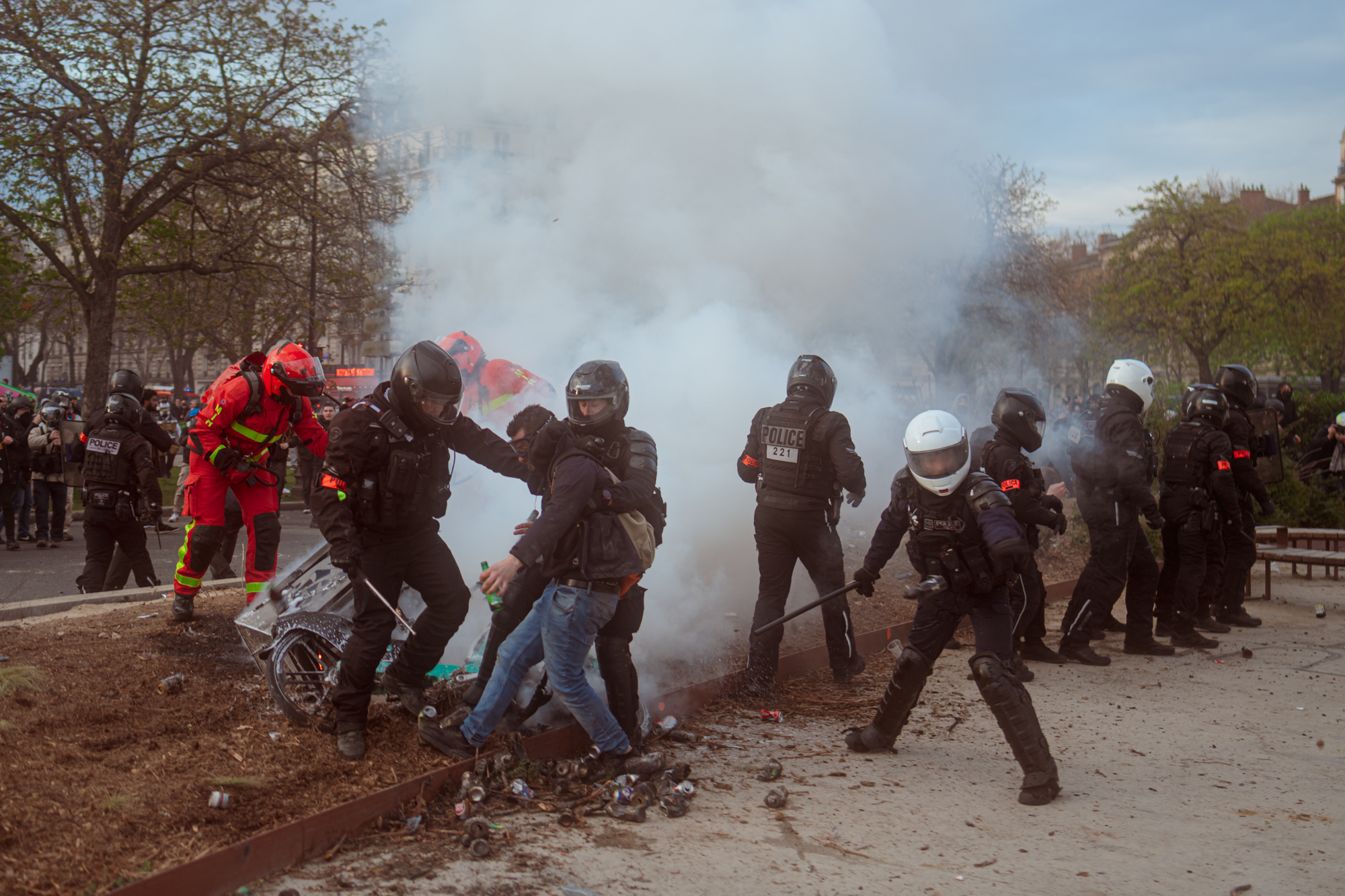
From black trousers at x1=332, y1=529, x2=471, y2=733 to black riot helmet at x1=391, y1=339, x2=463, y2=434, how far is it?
461 mm

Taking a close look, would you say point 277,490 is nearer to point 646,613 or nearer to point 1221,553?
point 646,613

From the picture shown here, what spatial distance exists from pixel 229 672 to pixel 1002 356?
1144cm

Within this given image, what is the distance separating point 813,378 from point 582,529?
6.85ft

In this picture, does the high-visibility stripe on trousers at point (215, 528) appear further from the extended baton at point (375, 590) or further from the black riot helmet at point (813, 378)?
the black riot helmet at point (813, 378)

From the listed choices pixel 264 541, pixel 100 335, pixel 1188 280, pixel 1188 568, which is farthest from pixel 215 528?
pixel 1188 280

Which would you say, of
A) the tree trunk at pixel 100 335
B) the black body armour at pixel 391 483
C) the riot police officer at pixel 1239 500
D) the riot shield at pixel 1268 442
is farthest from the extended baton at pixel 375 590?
the tree trunk at pixel 100 335

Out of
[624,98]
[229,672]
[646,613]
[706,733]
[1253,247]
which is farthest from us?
[1253,247]

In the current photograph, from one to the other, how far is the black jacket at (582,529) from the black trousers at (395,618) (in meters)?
0.41

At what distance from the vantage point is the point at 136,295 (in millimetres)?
17031

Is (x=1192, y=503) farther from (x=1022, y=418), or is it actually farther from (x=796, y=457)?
(x=796, y=457)

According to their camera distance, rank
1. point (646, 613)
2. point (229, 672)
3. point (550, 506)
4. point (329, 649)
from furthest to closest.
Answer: point (646, 613) → point (229, 672) → point (329, 649) → point (550, 506)

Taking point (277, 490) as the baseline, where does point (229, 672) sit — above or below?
below

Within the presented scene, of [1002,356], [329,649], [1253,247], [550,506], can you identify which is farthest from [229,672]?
[1253,247]

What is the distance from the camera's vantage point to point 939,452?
14.0 feet
